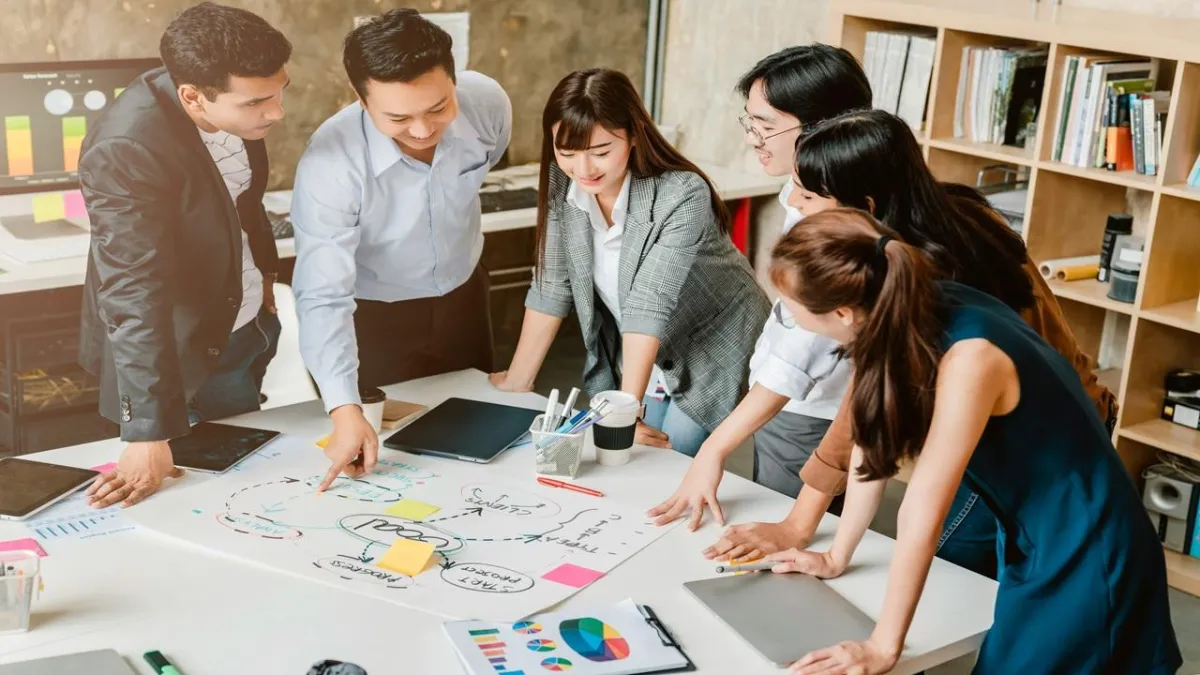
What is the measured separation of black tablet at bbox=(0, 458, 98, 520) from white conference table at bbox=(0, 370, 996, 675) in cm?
3

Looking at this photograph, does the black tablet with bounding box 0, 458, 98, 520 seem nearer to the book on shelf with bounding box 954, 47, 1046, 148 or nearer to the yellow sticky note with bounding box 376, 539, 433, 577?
the yellow sticky note with bounding box 376, 539, 433, 577

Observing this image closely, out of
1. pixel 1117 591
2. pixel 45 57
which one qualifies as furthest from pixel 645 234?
pixel 45 57

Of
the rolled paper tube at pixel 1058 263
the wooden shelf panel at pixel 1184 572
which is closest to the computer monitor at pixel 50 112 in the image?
the rolled paper tube at pixel 1058 263

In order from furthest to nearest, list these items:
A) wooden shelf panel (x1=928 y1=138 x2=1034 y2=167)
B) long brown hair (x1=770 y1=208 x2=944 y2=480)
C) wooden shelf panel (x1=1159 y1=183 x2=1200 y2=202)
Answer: wooden shelf panel (x1=928 y1=138 x2=1034 y2=167), wooden shelf panel (x1=1159 y1=183 x2=1200 y2=202), long brown hair (x1=770 y1=208 x2=944 y2=480)

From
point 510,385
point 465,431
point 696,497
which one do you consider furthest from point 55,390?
point 696,497

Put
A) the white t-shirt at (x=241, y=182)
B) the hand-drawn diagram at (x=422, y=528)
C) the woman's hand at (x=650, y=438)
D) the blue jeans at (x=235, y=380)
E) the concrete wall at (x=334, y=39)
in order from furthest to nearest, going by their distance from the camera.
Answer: the concrete wall at (x=334, y=39), the blue jeans at (x=235, y=380), the white t-shirt at (x=241, y=182), the woman's hand at (x=650, y=438), the hand-drawn diagram at (x=422, y=528)

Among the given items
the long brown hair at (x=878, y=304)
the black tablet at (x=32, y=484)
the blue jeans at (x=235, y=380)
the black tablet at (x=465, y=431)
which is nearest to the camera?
the long brown hair at (x=878, y=304)

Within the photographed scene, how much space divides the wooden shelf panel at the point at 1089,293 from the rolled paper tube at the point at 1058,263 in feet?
0.08

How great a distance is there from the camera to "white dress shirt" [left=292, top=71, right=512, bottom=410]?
210 cm

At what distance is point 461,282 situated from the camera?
8.37ft

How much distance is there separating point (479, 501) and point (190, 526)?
1.39 feet

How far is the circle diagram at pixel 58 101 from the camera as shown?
3021mm

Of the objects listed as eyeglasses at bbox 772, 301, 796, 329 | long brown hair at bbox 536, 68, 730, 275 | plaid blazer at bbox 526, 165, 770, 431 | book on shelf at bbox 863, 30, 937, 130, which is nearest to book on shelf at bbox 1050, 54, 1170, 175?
book on shelf at bbox 863, 30, 937, 130

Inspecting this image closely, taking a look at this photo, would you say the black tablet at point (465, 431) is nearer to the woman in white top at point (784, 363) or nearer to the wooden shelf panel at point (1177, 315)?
the woman in white top at point (784, 363)
